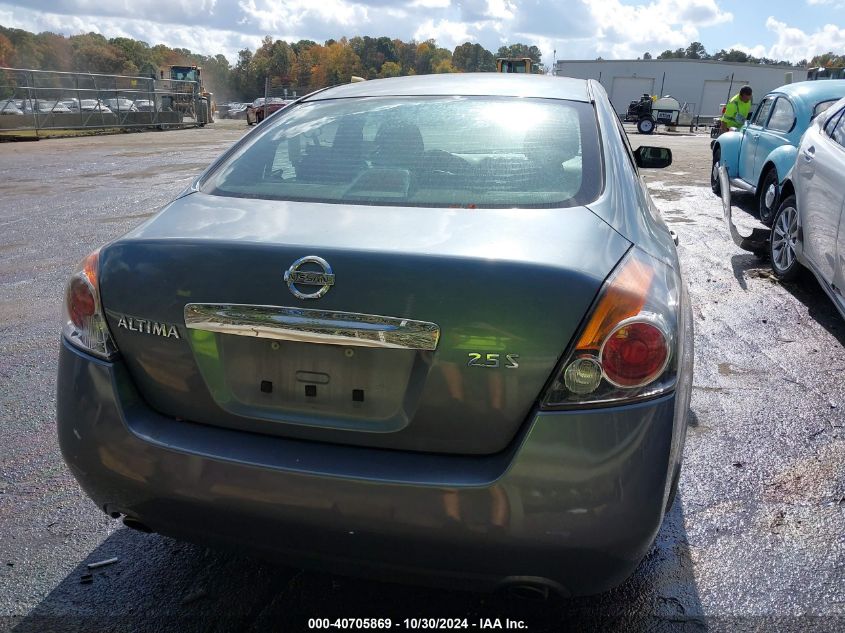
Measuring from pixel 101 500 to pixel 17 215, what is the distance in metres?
8.28

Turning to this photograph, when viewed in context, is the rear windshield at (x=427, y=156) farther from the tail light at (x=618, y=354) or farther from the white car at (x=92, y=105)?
the white car at (x=92, y=105)

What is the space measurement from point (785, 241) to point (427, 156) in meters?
4.65

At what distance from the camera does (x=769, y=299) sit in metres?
5.82

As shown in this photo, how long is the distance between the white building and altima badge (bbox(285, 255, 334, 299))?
60.0 metres

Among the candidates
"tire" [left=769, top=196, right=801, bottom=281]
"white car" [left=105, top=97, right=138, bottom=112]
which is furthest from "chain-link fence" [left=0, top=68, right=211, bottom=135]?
"tire" [left=769, top=196, right=801, bottom=281]

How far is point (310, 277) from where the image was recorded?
1894 millimetres

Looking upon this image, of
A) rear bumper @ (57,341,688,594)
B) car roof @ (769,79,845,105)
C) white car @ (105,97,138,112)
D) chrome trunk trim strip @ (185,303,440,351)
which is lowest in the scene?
white car @ (105,97,138,112)

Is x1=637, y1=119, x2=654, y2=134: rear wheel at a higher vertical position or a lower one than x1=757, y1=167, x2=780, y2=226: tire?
lower

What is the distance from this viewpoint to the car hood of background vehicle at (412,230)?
1.93 metres

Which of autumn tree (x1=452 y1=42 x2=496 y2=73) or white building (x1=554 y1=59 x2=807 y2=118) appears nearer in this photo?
white building (x1=554 y1=59 x2=807 y2=118)

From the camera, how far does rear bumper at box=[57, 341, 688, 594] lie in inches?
70.9

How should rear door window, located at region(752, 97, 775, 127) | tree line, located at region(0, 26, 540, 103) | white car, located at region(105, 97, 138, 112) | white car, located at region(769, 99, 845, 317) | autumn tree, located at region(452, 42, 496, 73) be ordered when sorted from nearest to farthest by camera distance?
1. white car, located at region(769, 99, 845, 317)
2. rear door window, located at region(752, 97, 775, 127)
3. white car, located at region(105, 97, 138, 112)
4. tree line, located at region(0, 26, 540, 103)
5. autumn tree, located at region(452, 42, 496, 73)

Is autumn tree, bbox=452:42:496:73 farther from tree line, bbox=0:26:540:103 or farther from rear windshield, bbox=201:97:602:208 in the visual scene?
rear windshield, bbox=201:97:602:208

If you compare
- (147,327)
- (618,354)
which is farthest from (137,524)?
(618,354)
